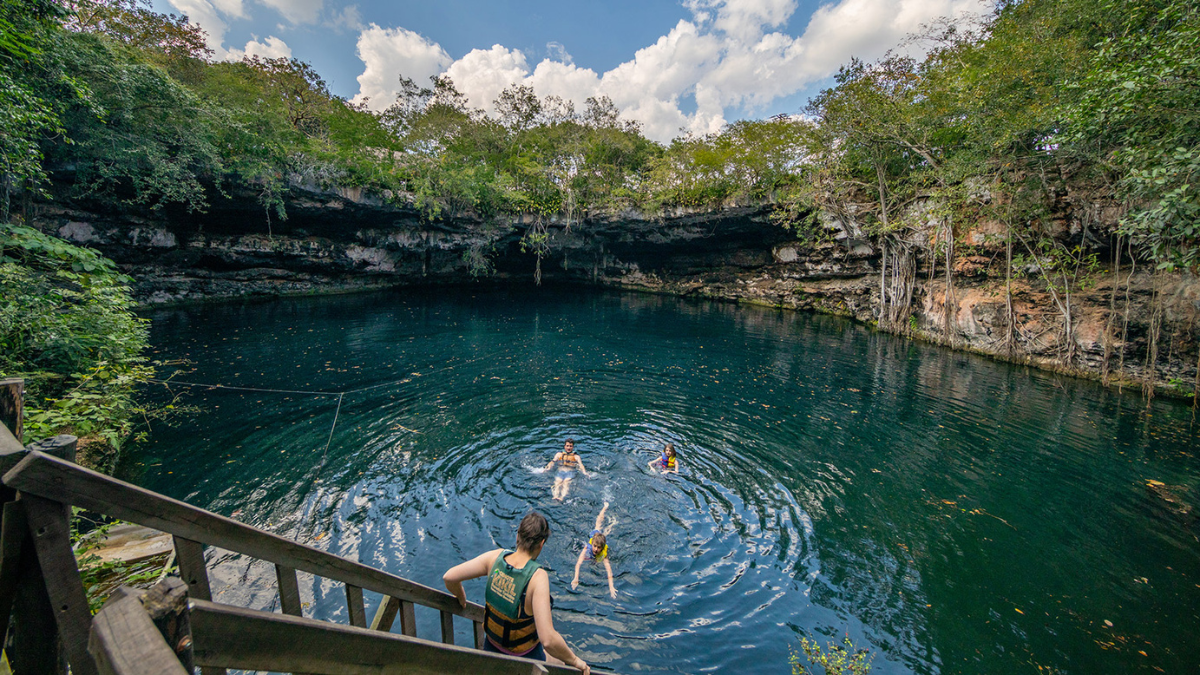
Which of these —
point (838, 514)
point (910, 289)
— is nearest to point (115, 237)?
point (838, 514)

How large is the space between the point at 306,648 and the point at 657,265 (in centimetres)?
3592

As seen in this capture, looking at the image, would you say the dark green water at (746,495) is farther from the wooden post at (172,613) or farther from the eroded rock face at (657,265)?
the wooden post at (172,613)

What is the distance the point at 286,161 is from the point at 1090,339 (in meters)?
34.2

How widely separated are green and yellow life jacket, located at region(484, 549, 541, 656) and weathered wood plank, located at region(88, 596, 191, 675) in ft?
8.12

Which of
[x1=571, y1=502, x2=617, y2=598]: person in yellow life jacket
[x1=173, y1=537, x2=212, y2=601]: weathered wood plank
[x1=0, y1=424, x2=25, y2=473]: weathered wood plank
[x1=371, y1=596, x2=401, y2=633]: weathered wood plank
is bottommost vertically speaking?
[x1=571, y1=502, x2=617, y2=598]: person in yellow life jacket

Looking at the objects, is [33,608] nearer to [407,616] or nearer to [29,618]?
[29,618]

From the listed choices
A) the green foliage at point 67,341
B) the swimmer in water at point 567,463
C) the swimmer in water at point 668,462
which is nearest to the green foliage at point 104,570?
the green foliage at point 67,341

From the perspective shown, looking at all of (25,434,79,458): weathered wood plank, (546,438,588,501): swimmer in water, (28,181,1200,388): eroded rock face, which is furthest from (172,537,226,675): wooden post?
(28,181,1200,388): eroded rock face

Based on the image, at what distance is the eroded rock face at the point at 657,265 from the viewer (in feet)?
47.2

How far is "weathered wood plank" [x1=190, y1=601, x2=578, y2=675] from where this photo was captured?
1.07 m

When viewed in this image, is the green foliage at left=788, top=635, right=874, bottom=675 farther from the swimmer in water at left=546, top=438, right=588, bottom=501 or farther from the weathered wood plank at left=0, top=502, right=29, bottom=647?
the weathered wood plank at left=0, top=502, right=29, bottom=647

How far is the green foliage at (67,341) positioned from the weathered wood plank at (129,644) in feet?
22.1

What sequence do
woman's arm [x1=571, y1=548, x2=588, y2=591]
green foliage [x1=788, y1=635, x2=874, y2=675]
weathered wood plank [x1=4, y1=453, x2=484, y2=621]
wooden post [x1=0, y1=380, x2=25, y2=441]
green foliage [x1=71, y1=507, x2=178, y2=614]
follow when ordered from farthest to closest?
woman's arm [x1=571, y1=548, x2=588, y2=591], green foliage [x1=788, y1=635, x2=874, y2=675], green foliage [x1=71, y1=507, x2=178, y2=614], wooden post [x1=0, y1=380, x2=25, y2=441], weathered wood plank [x1=4, y1=453, x2=484, y2=621]

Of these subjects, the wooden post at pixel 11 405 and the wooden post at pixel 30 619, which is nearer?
the wooden post at pixel 30 619
